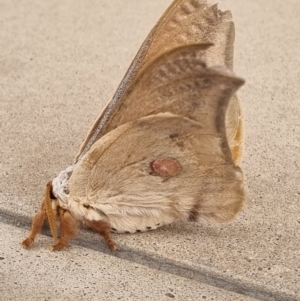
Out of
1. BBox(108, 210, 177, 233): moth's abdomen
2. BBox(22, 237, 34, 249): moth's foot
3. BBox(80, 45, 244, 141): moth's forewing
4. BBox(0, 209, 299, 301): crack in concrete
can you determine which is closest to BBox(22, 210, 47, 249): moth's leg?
BBox(22, 237, 34, 249): moth's foot

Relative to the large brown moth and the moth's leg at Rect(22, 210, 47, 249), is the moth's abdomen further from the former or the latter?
the moth's leg at Rect(22, 210, 47, 249)

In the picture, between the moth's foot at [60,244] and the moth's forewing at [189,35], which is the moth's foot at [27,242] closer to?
the moth's foot at [60,244]

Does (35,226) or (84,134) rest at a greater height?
(84,134)

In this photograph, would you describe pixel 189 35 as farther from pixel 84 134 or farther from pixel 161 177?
pixel 84 134

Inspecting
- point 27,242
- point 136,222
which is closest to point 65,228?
point 27,242

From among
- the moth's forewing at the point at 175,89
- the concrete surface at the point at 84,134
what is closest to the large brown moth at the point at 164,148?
the moth's forewing at the point at 175,89

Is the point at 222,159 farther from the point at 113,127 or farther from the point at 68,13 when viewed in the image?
the point at 68,13
